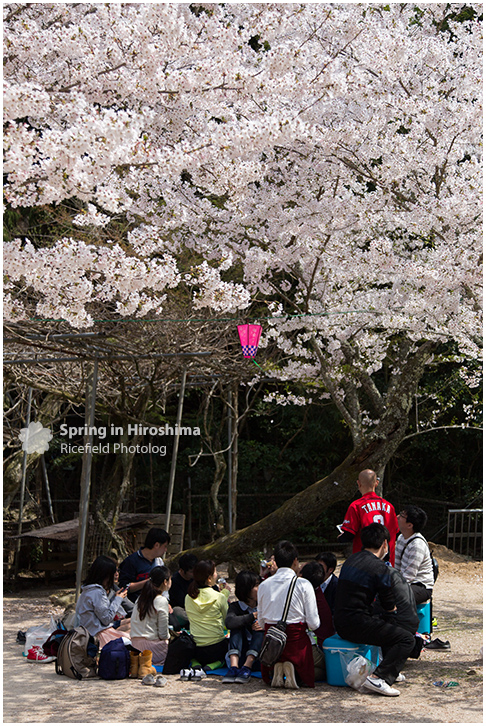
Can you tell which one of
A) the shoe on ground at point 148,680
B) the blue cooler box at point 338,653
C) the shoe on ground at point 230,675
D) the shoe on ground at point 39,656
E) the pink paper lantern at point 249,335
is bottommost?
the shoe on ground at point 39,656

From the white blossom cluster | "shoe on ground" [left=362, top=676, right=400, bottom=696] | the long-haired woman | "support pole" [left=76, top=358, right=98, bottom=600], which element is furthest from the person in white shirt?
"support pole" [left=76, top=358, right=98, bottom=600]

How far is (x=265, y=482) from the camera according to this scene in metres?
11.5

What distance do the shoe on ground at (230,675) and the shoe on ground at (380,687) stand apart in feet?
2.65

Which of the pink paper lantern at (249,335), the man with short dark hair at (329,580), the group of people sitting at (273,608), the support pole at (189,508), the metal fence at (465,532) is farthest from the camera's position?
the support pole at (189,508)

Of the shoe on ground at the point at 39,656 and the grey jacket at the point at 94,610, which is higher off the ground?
the grey jacket at the point at 94,610

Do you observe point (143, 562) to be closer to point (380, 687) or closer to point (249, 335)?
point (380, 687)

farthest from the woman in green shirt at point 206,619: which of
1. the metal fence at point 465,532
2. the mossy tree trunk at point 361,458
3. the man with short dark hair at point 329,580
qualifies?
the metal fence at point 465,532

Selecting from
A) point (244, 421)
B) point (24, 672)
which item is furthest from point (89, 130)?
point (244, 421)

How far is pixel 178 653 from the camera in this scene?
4484 mm

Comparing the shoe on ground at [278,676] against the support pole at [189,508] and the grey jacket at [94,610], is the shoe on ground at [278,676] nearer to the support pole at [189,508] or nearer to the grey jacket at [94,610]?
the grey jacket at [94,610]

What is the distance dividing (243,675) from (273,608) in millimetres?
511

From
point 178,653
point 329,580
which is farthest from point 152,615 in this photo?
point 329,580

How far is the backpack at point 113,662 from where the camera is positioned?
173 inches

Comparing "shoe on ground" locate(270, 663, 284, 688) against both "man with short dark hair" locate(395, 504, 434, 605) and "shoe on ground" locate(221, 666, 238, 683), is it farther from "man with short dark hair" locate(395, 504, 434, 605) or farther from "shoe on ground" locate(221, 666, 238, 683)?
"man with short dark hair" locate(395, 504, 434, 605)
